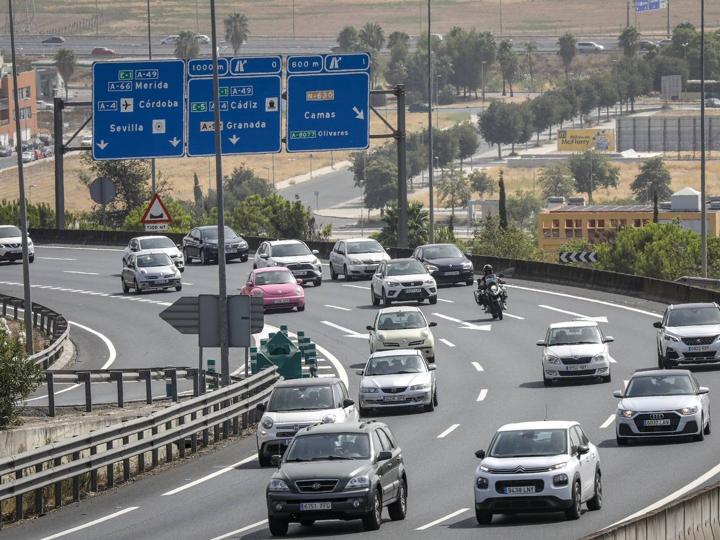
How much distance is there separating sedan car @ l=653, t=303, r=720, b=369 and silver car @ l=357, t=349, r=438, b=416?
6.69m

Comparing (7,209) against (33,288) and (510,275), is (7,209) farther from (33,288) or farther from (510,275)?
(510,275)

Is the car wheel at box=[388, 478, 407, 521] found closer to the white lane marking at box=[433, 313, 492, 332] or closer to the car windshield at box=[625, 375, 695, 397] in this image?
the car windshield at box=[625, 375, 695, 397]

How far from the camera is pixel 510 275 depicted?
213ft

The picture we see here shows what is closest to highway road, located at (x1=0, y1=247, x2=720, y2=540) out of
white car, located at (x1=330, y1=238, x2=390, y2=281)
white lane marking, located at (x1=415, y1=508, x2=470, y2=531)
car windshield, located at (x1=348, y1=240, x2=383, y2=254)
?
white lane marking, located at (x1=415, y1=508, x2=470, y2=531)

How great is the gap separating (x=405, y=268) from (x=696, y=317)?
15950 mm

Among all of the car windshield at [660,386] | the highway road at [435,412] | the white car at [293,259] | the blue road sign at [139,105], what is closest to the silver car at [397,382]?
the highway road at [435,412]

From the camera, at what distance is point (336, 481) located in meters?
22.6

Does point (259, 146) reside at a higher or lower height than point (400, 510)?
higher

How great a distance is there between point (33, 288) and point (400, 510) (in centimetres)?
4475

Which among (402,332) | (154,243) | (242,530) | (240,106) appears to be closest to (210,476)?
(242,530)

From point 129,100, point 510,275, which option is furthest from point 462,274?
point 129,100

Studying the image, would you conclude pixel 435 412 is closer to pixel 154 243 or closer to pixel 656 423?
pixel 656 423

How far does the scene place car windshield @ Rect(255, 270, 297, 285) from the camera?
56.6 metres

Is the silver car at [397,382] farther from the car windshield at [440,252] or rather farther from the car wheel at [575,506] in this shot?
the car windshield at [440,252]
